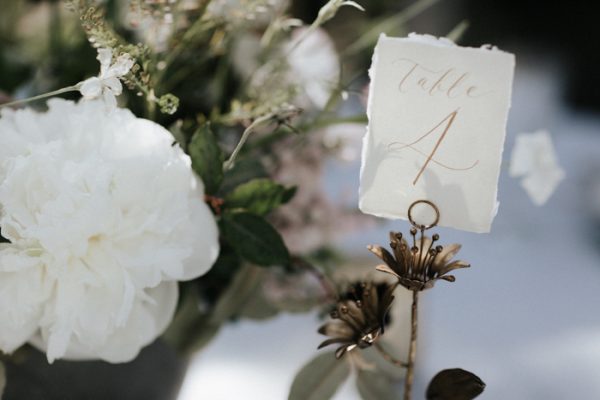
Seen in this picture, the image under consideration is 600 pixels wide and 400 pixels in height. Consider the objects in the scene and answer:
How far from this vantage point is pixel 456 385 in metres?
0.36

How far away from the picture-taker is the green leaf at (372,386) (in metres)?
0.44

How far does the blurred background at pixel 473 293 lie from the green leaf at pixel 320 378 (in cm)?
12

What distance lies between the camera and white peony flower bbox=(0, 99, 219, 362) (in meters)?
0.35

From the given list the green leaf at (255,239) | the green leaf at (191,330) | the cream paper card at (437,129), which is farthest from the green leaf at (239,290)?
the cream paper card at (437,129)

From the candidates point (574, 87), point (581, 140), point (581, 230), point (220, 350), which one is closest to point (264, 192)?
point (220, 350)

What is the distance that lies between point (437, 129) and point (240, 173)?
19cm

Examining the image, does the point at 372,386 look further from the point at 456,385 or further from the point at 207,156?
the point at 207,156

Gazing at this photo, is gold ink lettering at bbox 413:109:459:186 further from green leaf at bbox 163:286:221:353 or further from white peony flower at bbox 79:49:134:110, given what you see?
green leaf at bbox 163:286:221:353

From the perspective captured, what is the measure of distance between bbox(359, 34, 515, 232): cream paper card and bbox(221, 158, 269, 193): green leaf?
159 mm

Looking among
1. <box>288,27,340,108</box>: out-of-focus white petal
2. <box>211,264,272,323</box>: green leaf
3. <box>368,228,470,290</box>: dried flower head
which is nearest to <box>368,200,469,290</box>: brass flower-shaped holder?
<box>368,228,470,290</box>: dried flower head

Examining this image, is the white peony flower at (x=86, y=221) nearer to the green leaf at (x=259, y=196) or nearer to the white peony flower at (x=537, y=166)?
the green leaf at (x=259, y=196)

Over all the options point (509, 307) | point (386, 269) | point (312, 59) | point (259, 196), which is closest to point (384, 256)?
point (386, 269)

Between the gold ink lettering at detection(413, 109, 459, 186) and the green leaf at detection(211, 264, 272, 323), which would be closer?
the gold ink lettering at detection(413, 109, 459, 186)

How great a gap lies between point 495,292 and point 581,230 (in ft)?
0.99
